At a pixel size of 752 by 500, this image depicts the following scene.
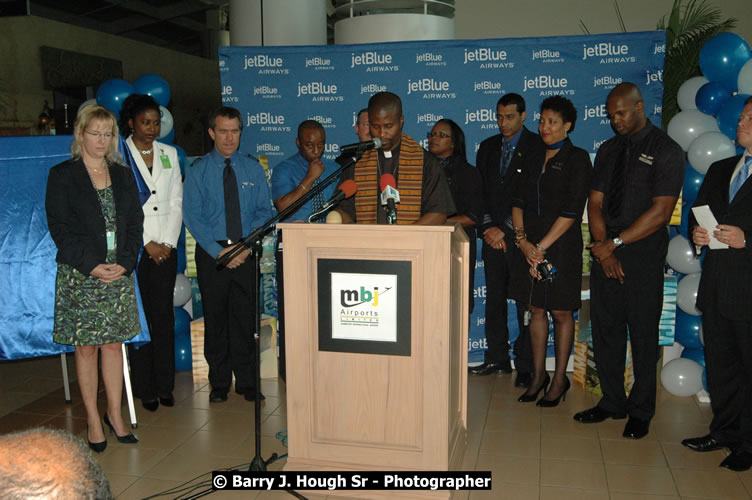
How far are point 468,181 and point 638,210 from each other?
1.23m

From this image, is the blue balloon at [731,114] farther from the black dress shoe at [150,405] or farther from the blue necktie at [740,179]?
the black dress shoe at [150,405]

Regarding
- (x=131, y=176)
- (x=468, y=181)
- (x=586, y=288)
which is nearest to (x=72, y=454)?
(x=131, y=176)

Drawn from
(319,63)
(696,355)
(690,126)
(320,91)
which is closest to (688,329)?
(696,355)

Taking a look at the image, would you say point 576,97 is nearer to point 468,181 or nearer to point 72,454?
point 468,181

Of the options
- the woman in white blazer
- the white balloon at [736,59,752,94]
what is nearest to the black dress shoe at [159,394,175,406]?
the woman in white blazer

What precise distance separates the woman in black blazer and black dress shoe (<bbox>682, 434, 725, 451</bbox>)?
123 inches

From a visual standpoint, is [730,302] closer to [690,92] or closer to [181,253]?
[690,92]

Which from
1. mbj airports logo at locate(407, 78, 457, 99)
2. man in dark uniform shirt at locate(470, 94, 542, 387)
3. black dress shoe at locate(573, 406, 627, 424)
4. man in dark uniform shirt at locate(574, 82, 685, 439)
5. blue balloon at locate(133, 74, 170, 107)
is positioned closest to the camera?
man in dark uniform shirt at locate(574, 82, 685, 439)

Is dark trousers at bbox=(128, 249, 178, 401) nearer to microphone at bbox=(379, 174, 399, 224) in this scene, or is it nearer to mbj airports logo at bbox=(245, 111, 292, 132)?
mbj airports logo at bbox=(245, 111, 292, 132)

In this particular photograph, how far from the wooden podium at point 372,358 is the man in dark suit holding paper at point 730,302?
4.71 ft

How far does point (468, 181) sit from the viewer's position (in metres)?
4.60

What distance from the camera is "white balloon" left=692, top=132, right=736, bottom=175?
4094 millimetres

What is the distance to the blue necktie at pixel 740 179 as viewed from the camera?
3291 millimetres

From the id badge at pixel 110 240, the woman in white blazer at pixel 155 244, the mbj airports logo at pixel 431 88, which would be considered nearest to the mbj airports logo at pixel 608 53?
the mbj airports logo at pixel 431 88
